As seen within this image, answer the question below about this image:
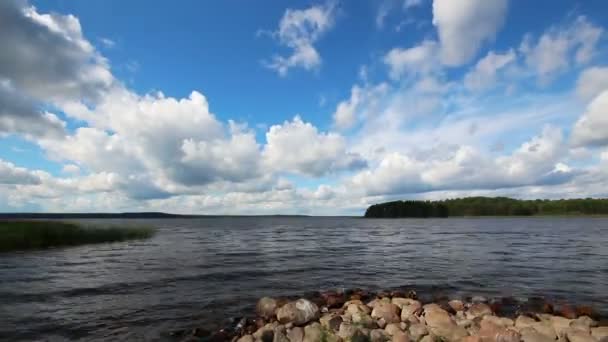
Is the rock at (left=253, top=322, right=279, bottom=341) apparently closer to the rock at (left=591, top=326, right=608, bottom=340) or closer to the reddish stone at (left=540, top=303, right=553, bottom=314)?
the rock at (left=591, top=326, right=608, bottom=340)

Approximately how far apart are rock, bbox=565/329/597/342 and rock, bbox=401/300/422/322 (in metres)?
4.40

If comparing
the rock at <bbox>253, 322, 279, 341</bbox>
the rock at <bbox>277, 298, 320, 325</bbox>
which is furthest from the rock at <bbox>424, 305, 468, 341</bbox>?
the rock at <bbox>253, 322, 279, 341</bbox>

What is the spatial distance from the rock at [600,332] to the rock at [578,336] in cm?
24

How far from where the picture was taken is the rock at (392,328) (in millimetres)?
10951

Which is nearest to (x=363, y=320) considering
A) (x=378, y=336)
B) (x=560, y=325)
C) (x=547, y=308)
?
(x=378, y=336)

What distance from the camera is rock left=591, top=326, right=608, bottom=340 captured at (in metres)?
10.4

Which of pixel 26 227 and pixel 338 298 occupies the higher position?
pixel 26 227

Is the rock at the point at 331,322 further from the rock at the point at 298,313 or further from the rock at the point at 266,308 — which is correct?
the rock at the point at 266,308

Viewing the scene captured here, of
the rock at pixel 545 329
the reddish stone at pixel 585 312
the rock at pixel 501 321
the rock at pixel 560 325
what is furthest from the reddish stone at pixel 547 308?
the rock at pixel 501 321

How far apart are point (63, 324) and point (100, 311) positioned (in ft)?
6.03

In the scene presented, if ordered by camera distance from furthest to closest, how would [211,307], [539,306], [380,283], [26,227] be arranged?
[26,227] → [380,283] → [211,307] → [539,306]

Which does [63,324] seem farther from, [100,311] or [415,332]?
[415,332]

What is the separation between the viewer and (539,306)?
15.5 metres

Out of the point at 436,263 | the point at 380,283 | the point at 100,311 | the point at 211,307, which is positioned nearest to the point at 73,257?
the point at 100,311
